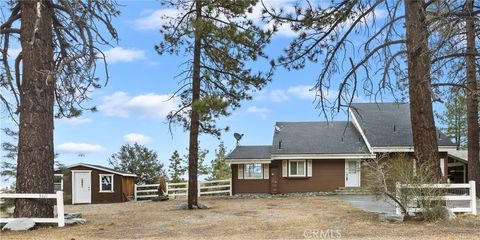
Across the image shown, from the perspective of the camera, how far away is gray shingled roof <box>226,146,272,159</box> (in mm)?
29052

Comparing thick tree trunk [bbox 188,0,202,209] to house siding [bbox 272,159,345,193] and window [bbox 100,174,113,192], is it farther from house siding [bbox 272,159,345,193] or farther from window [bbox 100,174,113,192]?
house siding [bbox 272,159,345,193]

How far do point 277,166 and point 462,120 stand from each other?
65.2 ft

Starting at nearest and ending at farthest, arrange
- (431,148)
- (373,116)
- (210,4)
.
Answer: (431,148) < (210,4) < (373,116)

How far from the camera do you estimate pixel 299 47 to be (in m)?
14.0

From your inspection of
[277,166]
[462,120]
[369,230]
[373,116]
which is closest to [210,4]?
[369,230]

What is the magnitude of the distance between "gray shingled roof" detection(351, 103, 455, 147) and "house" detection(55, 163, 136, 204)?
603 inches

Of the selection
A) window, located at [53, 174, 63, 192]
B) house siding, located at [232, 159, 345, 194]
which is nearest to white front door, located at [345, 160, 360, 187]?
house siding, located at [232, 159, 345, 194]

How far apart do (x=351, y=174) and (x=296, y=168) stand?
3425 mm

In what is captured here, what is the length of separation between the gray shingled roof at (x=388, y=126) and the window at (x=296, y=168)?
4.40m

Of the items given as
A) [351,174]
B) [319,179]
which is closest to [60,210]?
[319,179]

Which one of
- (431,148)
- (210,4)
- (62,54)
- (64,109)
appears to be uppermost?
(210,4)

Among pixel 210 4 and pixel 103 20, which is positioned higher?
pixel 210 4

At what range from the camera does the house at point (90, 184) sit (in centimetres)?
2720

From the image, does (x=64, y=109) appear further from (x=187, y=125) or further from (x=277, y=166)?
(x=277, y=166)
